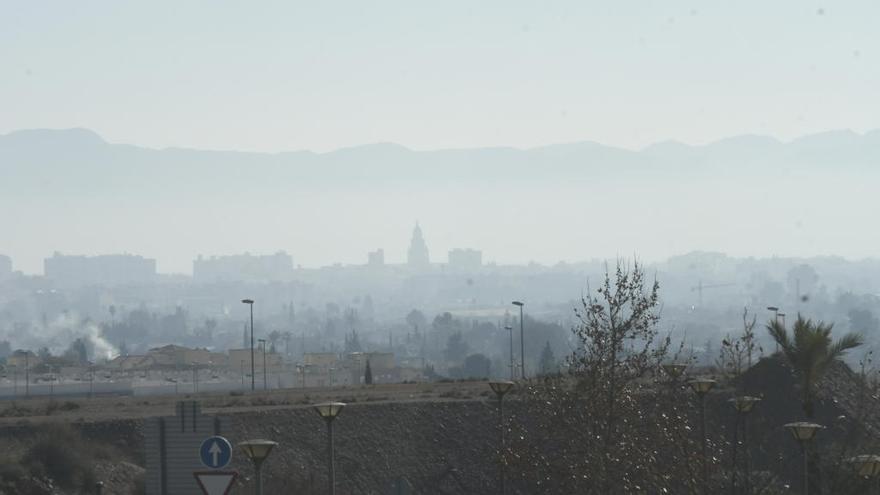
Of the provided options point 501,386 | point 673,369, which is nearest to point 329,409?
point 673,369

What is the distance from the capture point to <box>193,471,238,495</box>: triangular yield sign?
15.7 m

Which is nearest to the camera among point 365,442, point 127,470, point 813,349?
point 813,349

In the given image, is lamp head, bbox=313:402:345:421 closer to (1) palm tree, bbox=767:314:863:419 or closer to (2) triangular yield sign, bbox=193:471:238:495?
(2) triangular yield sign, bbox=193:471:238:495

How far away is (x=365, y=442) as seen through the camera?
40312 millimetres

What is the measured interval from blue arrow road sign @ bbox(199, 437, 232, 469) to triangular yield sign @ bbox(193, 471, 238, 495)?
107 centimetres

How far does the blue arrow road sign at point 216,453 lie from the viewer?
664 inches

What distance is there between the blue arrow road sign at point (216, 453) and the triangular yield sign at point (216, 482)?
3.51 ft

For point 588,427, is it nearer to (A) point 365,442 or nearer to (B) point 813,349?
(B) point 813,349

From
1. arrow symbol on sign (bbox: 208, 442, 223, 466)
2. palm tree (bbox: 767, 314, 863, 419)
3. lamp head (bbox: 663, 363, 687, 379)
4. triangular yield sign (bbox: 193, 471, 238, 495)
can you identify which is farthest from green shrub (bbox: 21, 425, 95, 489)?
triangular yield sign (bbox: 193, 471, 238, 495)

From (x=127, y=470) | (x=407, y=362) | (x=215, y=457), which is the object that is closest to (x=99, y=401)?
(x=127, y=470)

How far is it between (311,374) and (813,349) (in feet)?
249

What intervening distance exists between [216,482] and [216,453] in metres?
1.16

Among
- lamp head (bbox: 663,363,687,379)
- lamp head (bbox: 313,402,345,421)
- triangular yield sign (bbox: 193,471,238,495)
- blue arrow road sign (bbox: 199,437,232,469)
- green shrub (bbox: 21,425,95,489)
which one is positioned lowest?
green shrub (bbox: 21,425,95,489)

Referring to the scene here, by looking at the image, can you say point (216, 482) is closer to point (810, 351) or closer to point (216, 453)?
point (216, 453)
